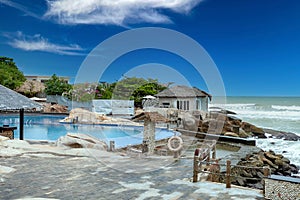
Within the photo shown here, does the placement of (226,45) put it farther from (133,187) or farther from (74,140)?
(133,187)

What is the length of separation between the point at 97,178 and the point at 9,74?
33514 millimetres

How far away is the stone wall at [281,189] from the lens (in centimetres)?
542

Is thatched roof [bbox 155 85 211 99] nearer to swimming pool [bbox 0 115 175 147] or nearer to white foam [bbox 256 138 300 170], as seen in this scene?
white foam [bbox 256 138 300 170]

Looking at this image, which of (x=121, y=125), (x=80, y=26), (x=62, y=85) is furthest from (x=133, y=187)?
(x=62, y=85)

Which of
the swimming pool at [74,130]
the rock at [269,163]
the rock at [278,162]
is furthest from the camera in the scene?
the swimming pool at [74,130]

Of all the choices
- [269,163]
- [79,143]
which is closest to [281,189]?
[79,143]

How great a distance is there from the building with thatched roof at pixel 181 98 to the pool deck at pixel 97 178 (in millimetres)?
19942

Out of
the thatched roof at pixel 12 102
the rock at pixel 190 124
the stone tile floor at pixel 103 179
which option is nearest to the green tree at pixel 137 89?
the rock at pixel 190 124

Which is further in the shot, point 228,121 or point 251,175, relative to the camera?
point 228,121

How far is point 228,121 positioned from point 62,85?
80.0 feet

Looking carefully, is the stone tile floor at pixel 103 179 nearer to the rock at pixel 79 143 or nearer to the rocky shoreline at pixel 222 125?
the rock at pixel 79 143

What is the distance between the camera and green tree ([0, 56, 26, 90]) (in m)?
34.8

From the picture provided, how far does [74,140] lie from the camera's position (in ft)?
38.4

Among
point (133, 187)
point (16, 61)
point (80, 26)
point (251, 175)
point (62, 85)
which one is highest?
point (80, 26)
